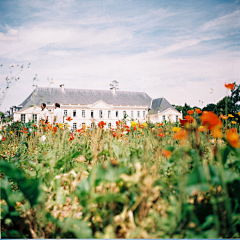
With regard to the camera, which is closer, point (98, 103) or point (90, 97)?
point (98, 103)

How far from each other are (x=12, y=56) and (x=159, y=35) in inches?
70.9

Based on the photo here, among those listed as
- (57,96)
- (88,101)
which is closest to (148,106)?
(88,101)

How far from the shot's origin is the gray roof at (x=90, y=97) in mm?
35391

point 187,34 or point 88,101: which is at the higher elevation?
point 88,101

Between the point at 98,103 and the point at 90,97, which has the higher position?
the point at 90,97

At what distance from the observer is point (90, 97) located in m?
39.1

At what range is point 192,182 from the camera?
0.79 meters

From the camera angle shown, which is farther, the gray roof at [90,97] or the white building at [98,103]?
the white building at [98,103]

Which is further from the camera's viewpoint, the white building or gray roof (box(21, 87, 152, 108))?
the white building

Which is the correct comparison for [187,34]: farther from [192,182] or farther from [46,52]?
[192,182]

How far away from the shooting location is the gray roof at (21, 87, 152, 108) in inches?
1393

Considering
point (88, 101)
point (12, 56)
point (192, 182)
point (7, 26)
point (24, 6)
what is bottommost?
point (192, 182)

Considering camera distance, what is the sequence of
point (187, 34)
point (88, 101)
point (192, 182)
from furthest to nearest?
point (88, 101)
point (187, 34)
point (192, 182)

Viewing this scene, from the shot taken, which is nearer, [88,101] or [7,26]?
[7,26]
